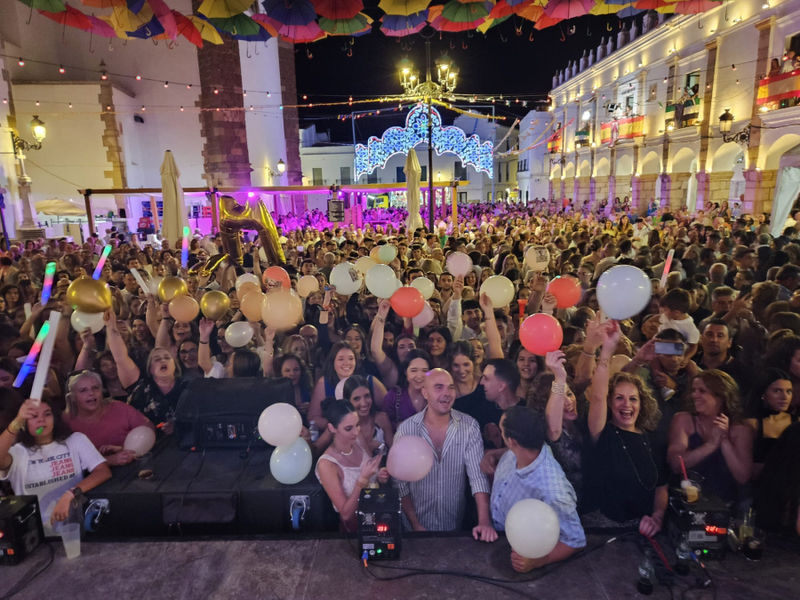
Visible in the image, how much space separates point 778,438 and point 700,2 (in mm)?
6712

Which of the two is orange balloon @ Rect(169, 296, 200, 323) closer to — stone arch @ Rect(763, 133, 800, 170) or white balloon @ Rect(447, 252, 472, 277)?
white balloon @ Rect(447, 252, 472, 277)

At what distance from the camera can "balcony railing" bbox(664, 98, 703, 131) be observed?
1912cm

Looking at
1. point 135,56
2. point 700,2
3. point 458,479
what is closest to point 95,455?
point 458,479

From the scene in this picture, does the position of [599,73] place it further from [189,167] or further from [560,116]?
[189,167]

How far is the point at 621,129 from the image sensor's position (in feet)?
83.8

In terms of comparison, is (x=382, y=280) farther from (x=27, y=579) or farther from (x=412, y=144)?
(x=412, y=144)

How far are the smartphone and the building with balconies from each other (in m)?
8.02

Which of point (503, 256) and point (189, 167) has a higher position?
point (189, 167)

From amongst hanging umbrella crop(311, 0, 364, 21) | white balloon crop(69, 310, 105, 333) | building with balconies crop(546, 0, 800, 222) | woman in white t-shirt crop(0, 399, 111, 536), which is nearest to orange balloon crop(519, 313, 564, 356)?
woman in white t-shirt crop(0, 399, 111, 536)

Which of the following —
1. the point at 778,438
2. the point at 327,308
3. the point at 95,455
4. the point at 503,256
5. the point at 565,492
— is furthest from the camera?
the point at 503,256

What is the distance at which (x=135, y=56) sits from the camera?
17.5m

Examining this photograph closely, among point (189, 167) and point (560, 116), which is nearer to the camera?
point (189, 167)

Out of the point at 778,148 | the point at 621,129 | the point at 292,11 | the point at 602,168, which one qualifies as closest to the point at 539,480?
the point at 292,11

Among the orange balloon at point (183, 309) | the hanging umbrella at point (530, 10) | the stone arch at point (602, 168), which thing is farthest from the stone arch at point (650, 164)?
the orange balloon at point (183, 309)
